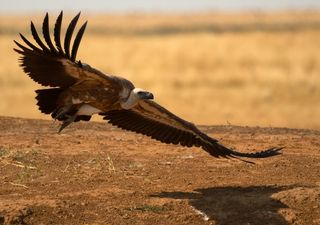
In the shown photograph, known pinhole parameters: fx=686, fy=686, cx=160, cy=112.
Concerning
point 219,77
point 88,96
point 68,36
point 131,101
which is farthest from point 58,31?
point 219,77

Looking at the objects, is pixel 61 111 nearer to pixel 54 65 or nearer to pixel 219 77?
pixel 54 65

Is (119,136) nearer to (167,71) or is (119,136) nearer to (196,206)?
(196,206)

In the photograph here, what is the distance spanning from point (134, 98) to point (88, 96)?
19.6 inches

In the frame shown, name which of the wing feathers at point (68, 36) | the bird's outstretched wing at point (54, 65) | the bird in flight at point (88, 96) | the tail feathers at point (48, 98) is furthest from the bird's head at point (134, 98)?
the wing feathers at point (68, 36)

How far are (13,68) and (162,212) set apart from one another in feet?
56.9

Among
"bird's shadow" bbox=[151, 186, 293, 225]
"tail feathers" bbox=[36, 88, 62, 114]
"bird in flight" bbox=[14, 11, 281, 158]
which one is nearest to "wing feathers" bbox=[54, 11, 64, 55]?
"bird in flight" bbox=[14, 11, 281, 158]

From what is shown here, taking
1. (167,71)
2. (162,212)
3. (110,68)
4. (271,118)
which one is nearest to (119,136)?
(162,212)

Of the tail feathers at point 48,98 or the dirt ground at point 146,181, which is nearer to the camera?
the dirt ground at point 146,181

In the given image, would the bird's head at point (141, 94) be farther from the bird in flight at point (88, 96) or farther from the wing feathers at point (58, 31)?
the wing feathers at point (58, 31)

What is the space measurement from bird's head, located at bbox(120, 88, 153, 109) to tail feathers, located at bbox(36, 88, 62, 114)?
0.69 metres

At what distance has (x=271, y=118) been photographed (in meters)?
16.9

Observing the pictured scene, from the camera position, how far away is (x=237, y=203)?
6.59 m

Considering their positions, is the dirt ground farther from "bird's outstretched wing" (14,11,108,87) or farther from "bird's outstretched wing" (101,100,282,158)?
"bird's outstretched wing" (14,11,108,87)

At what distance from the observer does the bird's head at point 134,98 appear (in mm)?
7242
